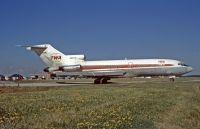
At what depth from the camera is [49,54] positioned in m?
78.9

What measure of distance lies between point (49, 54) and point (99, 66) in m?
10.1

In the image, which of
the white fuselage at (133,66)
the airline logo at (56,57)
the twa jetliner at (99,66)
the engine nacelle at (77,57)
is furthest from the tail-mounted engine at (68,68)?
the engine nacelle at (77,57)

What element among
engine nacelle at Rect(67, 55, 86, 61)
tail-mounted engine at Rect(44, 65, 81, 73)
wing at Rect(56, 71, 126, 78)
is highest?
engine nacelle at Rect(67, 55, 86, 61)

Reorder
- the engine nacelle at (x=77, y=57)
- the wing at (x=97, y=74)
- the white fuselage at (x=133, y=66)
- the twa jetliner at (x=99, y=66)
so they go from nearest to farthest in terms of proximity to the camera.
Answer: the wing at (x=97, y=74)
the twa jetliner at (x=99, y=66)
the white fuselage at (x=133, y=66)
the engine nacelle at (x=77, y=57)

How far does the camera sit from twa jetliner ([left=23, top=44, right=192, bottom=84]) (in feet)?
249

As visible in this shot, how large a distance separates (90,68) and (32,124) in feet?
200

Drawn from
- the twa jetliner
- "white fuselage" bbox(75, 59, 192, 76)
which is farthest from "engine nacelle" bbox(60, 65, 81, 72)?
"white fuselage" bbox(75, 59, 192, 76)

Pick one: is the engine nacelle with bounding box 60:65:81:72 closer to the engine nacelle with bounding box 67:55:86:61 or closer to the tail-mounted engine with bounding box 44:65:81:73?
the tail-mounted engine with bounding box 44:65:81:73

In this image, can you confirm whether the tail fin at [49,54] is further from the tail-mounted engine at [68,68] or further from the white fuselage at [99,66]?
the tail-mounted engine at [68,68]

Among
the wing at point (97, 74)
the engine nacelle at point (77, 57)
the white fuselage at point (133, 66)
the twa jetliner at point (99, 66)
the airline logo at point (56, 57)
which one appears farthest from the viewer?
the airline logo at point (56, 57)

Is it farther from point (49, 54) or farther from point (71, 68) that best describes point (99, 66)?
point (49, 54)

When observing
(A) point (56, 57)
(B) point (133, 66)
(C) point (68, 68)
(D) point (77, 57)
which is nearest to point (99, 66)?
(D) point (77, 57)

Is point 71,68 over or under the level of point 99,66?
under

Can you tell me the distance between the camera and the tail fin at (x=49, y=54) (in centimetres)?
7862
